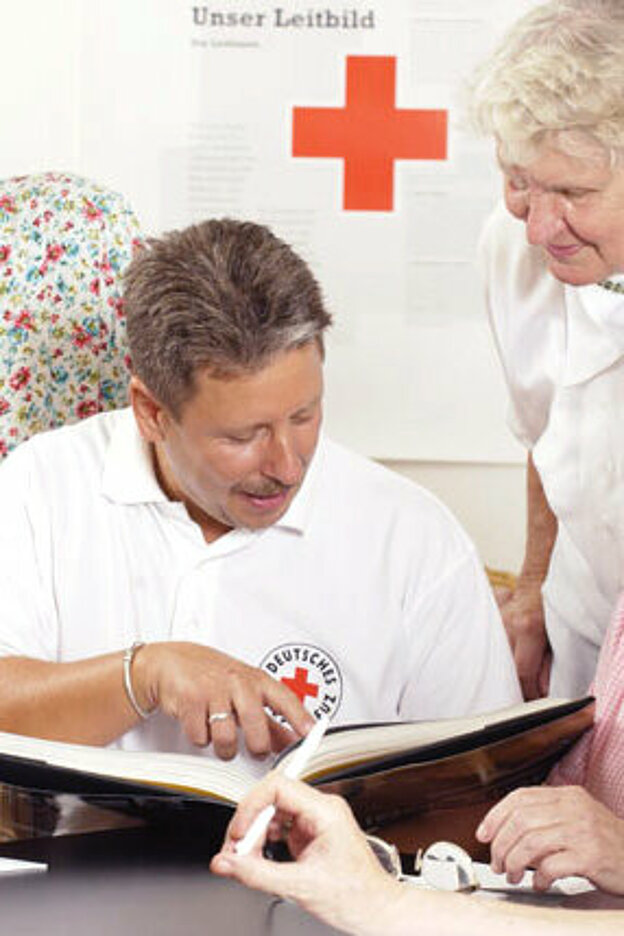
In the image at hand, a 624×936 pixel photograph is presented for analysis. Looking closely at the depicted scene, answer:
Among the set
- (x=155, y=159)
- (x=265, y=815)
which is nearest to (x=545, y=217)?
(x=265, y=815)

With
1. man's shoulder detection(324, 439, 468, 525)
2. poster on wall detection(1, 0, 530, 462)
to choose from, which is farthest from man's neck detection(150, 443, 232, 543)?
poster on wall detection(1, 0, 530, 462)

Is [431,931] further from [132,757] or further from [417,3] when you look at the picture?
[417,3]

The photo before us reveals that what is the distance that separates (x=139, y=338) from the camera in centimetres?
167

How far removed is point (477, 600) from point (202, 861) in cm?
54

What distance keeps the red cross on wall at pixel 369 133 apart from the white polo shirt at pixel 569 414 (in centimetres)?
100

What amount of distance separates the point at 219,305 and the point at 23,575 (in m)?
0.38

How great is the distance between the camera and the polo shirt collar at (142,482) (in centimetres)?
177

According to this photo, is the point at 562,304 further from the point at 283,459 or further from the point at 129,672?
the point at 129,672

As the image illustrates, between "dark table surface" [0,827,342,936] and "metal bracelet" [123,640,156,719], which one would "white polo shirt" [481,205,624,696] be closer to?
"metal bracelet" [123,640,156,719]

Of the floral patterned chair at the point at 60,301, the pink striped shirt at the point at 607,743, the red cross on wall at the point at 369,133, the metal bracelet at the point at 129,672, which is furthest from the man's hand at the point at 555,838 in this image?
the red cross on wall at the point at 369,133

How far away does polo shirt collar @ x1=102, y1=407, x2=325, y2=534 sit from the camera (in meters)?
1.77

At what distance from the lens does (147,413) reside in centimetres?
172

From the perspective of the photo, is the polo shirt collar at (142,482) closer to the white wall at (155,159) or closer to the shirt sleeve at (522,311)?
the shirt sleeve at (522,311)

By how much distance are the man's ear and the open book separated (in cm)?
44
